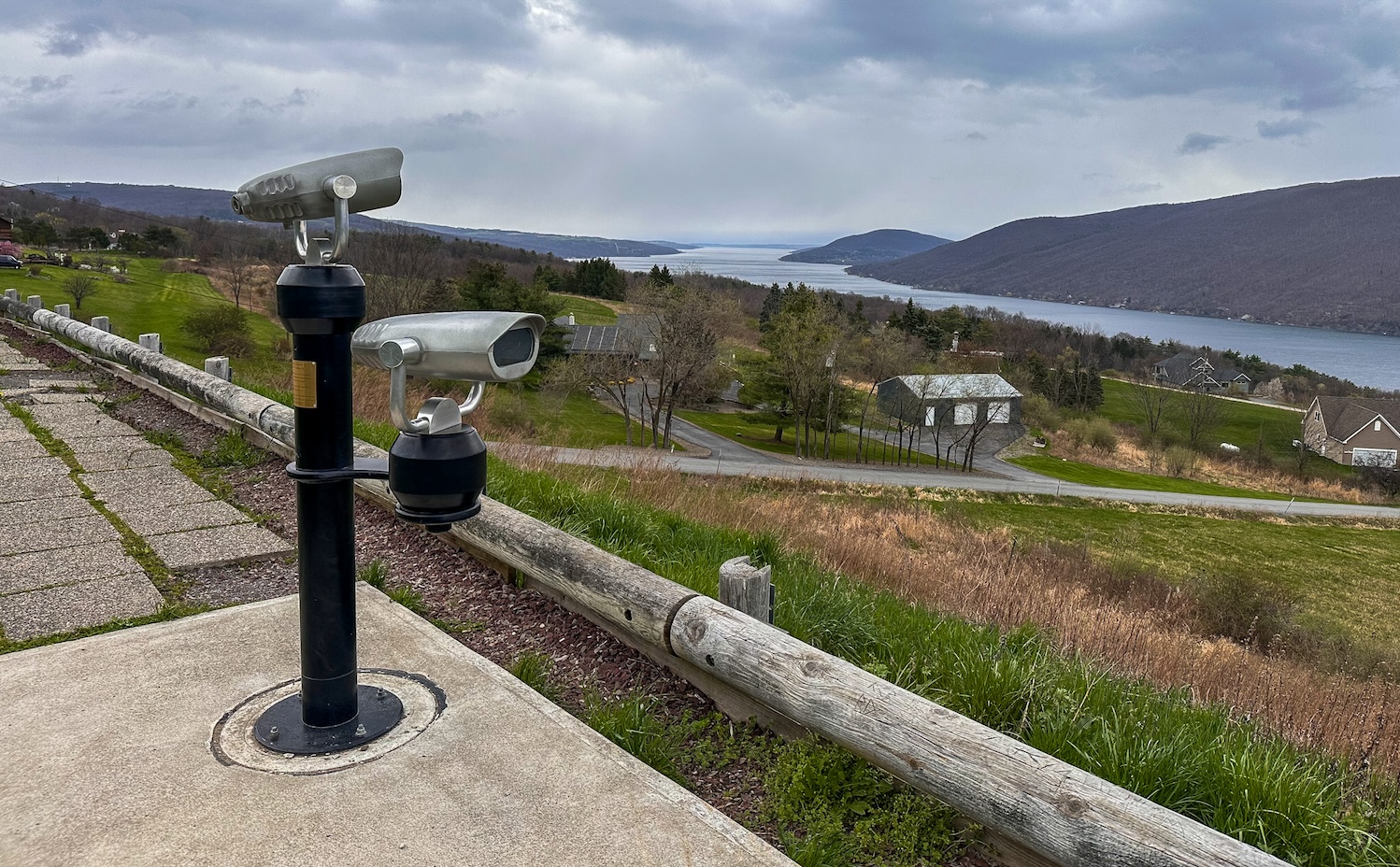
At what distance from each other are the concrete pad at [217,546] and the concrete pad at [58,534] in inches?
11.2

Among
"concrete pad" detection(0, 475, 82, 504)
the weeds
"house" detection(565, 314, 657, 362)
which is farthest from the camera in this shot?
"house" detection(565, 314, 657, 362)

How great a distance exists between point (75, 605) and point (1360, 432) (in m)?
77.1

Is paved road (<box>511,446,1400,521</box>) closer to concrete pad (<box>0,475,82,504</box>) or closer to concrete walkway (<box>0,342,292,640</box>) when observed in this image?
concrete walkway (<box>0,342,292,640</box>)

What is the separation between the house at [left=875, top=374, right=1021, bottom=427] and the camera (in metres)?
45.7

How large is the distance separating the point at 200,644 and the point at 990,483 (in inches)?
1588

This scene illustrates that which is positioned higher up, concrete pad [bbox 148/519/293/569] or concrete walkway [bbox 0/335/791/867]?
concrete walkway [bbox 0/335/791/867]

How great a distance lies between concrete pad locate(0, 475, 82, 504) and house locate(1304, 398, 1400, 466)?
73.3 m

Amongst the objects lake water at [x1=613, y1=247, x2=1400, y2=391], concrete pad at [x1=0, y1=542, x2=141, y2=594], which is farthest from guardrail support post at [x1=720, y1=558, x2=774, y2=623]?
lake water at [x1=613, y1=247, x2=1400, y2=391]

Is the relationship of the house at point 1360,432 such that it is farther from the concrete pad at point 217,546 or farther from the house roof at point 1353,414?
the concrete pad at point 217,546

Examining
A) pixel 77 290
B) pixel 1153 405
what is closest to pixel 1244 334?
pixel 1153 405

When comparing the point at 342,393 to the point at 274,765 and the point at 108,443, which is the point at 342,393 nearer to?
the point at 274,765

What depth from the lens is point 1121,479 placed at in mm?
45469

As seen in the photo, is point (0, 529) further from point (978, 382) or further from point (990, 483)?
point (978, 382)

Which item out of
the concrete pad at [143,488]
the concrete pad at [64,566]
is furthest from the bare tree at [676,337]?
the concrete pad at [64,566]
